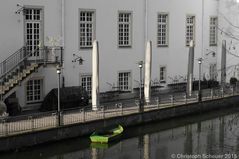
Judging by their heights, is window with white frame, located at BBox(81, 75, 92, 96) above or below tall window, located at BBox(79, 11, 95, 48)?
below

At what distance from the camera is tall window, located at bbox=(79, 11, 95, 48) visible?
96.5 ft

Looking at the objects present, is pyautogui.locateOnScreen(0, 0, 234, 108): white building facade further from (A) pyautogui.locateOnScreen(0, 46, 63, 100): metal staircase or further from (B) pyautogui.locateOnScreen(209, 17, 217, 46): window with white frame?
(A) pyautogui.locateOnScreen(0, 46, 63, 100): metal staircase

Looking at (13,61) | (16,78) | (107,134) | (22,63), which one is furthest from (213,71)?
(16,78)

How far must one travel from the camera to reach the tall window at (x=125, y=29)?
31.8m

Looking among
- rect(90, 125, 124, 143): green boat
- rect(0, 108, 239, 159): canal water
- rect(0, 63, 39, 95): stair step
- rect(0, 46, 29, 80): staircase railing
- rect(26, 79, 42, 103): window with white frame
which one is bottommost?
rect(0, 108, 239, 159): canal water

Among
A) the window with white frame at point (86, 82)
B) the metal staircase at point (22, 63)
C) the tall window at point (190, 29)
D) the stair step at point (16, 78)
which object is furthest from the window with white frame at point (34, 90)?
the tall window at point (190, 29)

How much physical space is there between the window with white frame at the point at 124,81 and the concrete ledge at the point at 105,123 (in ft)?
16.2

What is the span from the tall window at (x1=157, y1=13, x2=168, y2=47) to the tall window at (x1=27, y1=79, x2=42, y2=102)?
10.6 metres

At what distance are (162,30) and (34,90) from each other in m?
11.6

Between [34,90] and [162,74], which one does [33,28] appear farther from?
[162,74]

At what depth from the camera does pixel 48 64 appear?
26156mm

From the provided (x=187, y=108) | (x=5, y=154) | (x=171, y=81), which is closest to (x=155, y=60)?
(x=171, y=81)

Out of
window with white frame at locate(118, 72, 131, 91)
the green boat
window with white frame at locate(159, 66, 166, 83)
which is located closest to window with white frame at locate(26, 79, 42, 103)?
the green boat

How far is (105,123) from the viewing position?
24.4 meters
